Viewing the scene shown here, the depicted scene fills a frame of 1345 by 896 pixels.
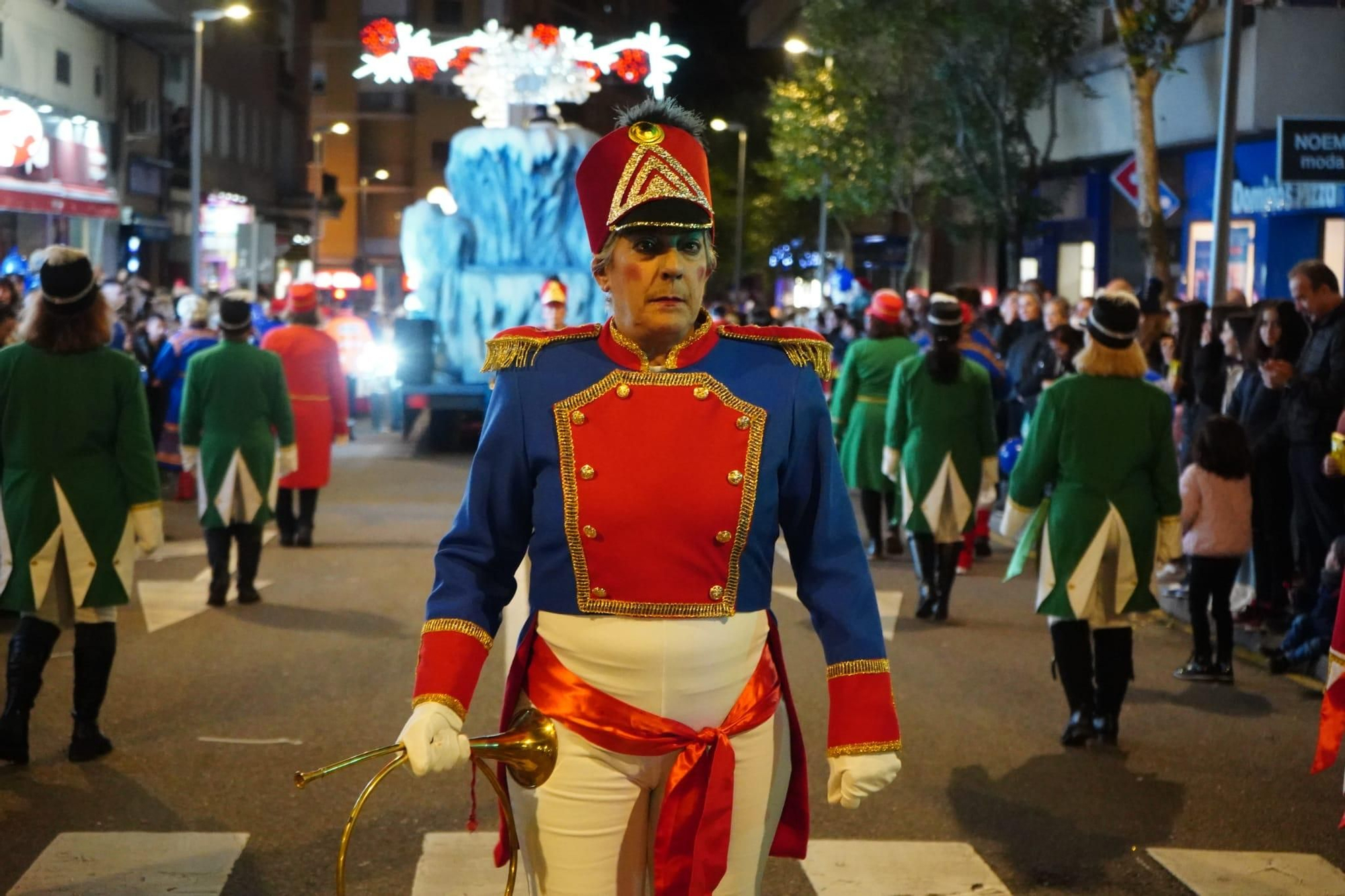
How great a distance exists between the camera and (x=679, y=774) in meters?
3.46

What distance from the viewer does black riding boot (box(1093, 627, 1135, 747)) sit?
784cm

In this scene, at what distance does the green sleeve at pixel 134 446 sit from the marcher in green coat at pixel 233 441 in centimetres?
380

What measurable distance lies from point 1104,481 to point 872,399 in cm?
565

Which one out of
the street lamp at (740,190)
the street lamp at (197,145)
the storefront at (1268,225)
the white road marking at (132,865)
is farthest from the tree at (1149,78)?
the street lamp at (740,190)

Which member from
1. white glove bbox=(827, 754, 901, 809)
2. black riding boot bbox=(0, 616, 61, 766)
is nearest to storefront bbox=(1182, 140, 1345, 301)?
black riding boot bbox=(0, 616, 61, 766)

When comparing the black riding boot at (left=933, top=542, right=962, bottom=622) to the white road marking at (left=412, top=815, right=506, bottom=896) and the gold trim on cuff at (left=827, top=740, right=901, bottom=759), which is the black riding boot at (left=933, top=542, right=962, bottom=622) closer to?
the white road marking at (left=412, top=815, right=506, bottom=896)

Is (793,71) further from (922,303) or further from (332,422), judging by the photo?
(332,422)

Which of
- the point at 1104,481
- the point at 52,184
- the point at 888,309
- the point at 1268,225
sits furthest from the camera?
the point at 52,184

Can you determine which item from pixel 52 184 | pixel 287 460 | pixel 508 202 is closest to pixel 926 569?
pixel 287 460

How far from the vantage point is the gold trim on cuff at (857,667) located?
3596 mm

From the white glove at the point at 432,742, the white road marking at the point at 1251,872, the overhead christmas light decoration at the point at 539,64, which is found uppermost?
the overhead christmas light decoration at the point at 539,64

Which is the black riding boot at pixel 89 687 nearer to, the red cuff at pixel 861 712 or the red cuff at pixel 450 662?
the red cuff at pixel 450 662

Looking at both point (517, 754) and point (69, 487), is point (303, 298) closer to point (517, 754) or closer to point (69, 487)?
point (69, 487)

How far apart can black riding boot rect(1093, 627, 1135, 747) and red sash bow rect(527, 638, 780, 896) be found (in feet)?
15.4
